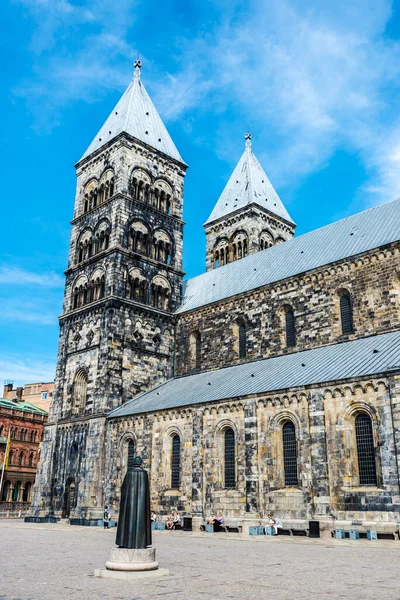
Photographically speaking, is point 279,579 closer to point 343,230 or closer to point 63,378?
point 343,230

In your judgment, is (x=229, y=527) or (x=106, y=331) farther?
(x=106, y=331)

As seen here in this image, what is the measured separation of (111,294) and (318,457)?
848 inches

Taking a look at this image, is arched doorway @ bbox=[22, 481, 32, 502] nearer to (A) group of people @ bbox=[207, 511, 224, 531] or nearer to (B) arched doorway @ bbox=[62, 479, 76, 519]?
(B) arched doorway @ bbox=[62, 479, 76, 519]

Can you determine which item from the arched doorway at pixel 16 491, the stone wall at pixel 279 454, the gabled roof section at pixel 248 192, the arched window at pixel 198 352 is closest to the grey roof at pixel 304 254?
the arched window at pixel 198 352

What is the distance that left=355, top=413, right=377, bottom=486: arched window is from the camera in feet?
80.6

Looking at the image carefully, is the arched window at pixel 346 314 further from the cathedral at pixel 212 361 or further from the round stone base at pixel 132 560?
the round stone base at pixel 132 560

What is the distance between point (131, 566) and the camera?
40.5 feet

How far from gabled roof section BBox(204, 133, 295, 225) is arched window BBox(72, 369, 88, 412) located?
2602cm

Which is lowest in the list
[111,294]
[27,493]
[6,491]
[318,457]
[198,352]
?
[27,493]

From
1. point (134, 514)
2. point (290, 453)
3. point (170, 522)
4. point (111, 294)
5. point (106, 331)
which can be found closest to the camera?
point (134, 514)

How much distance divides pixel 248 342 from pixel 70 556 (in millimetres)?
23386

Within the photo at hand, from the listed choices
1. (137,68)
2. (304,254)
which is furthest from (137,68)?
(304,254)

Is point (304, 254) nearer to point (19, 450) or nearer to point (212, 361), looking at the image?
point (212, 361)

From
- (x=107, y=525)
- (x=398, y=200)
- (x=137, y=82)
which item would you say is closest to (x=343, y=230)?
(x=398, y=200)
